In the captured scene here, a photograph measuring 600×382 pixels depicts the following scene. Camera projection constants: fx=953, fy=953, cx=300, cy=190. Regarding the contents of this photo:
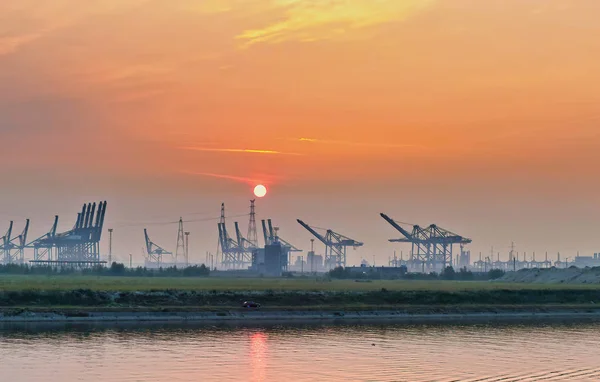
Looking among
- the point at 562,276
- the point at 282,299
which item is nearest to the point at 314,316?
the point at 282,299

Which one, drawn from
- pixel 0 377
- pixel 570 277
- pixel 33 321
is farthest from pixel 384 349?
pixel 570 277

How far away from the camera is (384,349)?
195 ft

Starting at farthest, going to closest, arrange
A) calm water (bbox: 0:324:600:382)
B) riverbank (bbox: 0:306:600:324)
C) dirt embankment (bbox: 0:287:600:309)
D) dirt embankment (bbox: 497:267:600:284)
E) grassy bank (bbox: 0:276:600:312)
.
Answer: dirt embankment (bbox: 497:267:600:284)
dirt embankment (bbox: 0:287:600:309)
grassy bank (bbox: 0:276:600:312)
riverbank (bbox: 0:306:600:324)
calm water (bbox: 0:324:600:382)

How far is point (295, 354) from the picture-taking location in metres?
55.8

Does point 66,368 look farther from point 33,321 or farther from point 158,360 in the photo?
point 33,321

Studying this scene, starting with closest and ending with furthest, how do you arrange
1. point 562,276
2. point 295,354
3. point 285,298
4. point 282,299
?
1. point 295,354
2. point 282,299
3. point 285,298
4. point 562,276

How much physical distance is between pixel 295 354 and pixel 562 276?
132 meters

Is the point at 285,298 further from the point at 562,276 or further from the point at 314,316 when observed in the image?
the point at 562,276

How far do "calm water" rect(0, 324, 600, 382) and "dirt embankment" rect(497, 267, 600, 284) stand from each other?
316 feet

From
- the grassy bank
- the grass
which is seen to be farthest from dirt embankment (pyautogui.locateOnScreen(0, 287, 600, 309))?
the grass

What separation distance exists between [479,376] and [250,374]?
36.4 ft

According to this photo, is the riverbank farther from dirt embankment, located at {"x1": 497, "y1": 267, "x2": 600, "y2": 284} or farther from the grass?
dirt embankment, located at {"x1": 497, "y1": 267, "x2": 600, "y2": 284}

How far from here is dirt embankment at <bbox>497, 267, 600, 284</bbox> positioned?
168212 millimetres

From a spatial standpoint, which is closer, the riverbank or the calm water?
the calm water
